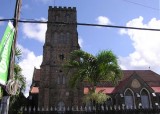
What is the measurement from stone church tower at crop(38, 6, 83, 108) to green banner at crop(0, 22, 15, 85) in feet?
97.7

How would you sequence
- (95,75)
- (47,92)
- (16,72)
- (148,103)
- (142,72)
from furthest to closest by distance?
(142,72), (148,103), (47,92), (95,75), (16,72)

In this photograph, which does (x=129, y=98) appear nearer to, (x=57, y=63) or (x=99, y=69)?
(x=57, y=63)

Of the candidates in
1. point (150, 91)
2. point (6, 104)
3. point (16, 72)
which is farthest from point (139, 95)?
point (6, 104)

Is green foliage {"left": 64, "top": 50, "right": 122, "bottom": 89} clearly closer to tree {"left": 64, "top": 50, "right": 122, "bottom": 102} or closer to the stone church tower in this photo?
tree {"left": 64, "top": 50, "right": 122, "bottom": 102}

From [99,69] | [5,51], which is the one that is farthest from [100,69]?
[5,51]

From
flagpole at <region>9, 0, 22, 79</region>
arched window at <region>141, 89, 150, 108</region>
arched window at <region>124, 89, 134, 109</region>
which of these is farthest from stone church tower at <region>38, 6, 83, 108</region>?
flagpole at <region>9, 0, 22, 79</region>

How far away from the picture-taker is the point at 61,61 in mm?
42562

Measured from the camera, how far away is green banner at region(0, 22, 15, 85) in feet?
27.0

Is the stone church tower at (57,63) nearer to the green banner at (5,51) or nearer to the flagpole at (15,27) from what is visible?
the flagpole at (15,27)

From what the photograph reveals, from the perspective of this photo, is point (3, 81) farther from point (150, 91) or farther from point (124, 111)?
point (150, 91)

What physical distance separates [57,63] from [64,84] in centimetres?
379

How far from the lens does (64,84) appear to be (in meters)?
41.2

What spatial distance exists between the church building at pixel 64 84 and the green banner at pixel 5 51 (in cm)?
2979

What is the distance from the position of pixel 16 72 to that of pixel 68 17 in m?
24.0
